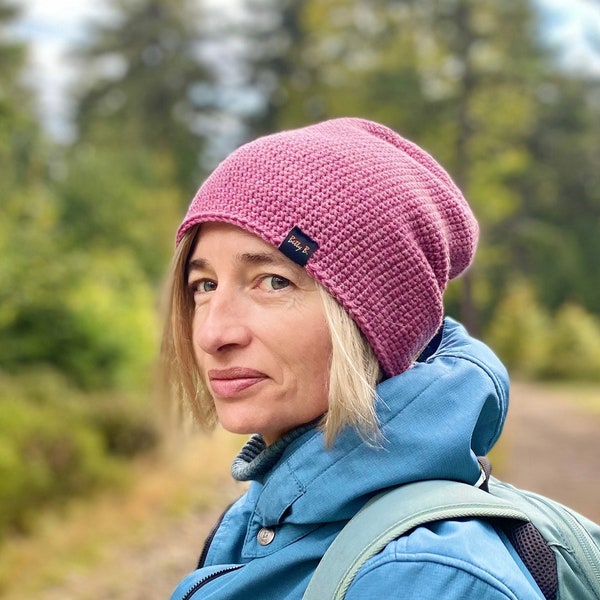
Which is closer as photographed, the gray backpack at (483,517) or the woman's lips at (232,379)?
the gray backpack at (483,517)

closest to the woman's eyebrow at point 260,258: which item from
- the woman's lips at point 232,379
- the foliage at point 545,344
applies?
the woman's lips at point 232,379

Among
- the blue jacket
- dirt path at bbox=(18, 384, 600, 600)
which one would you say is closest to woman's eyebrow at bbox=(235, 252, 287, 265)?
the blue jacket

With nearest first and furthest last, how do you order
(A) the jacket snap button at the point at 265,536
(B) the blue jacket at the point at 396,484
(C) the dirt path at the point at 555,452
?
(B) the blue jacket at the point at 396,484 → (A) the jacket snap button at the point at 265,536 → (C) the dirt path at the point at 555,452

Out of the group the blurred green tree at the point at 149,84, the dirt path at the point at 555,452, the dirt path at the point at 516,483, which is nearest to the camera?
the dirt path at the point at 516,483

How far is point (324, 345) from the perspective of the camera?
1.52 m

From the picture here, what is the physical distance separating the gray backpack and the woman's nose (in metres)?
0.41

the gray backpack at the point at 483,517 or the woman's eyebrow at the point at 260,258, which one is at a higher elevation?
the woman's eyebrow at the point at 260,258

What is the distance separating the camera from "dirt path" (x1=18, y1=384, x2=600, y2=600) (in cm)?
568

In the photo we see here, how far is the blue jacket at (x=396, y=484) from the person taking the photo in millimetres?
1224

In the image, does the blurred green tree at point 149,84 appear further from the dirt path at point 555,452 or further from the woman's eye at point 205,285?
the woman's eye at point 205,285

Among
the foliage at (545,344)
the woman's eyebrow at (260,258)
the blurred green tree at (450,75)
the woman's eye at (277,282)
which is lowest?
the woman's eye at (277,282)

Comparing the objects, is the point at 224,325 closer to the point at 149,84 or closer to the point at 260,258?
the point at 260,258

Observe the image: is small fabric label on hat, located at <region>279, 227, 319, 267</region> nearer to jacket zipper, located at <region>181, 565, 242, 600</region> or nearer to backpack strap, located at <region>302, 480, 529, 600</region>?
backpack strap, located at <region>302, 480, 529, 600</region>

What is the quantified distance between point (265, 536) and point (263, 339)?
376 millimetres
